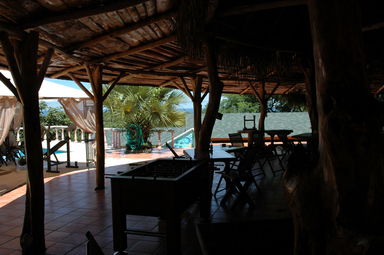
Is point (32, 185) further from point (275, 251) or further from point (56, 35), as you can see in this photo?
point (275, 251)

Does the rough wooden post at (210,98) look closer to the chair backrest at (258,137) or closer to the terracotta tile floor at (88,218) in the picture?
the terracotta tile floor at (88,218)

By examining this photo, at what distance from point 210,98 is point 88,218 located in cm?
234

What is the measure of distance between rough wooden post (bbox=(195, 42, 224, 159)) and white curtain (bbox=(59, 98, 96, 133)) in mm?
5178

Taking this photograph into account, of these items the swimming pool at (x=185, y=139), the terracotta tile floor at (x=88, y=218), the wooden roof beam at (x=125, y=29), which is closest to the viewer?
the terracotta tile floor at (x=88, y=218)

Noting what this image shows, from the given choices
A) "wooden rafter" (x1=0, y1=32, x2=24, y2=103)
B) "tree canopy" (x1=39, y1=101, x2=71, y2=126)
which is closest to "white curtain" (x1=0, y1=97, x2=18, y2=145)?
"wooden rafter" (x1=0, y1=32, x2=24, y2=103)

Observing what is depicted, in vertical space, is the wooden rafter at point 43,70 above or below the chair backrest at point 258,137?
above

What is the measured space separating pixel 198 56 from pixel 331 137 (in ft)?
11.9

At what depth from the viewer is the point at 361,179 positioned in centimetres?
133

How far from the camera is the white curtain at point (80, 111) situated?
28.2 ft

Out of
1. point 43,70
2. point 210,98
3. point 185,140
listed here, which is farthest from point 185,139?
point 43,70

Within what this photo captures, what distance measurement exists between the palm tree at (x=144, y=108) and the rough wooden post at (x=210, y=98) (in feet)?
25.6

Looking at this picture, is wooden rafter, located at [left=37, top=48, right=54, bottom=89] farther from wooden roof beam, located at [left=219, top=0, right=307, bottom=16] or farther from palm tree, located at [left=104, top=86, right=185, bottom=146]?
palm tree, located at [left=104, top=86, right=185, bottom=146]

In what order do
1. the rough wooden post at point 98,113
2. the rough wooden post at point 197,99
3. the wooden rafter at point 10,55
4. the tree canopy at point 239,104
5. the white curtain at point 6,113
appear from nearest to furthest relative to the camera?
the wooden rafter at point 10,55 < the rough wooden post at point 98,113 < the white curtain at point 6,113 < the rough wooden post at point 197,99 < the tree canopy at point 239,104

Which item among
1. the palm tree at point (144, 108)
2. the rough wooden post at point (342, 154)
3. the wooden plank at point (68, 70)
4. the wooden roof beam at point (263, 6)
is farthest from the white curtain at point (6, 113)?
the rough wooden post at point (342, 154)
